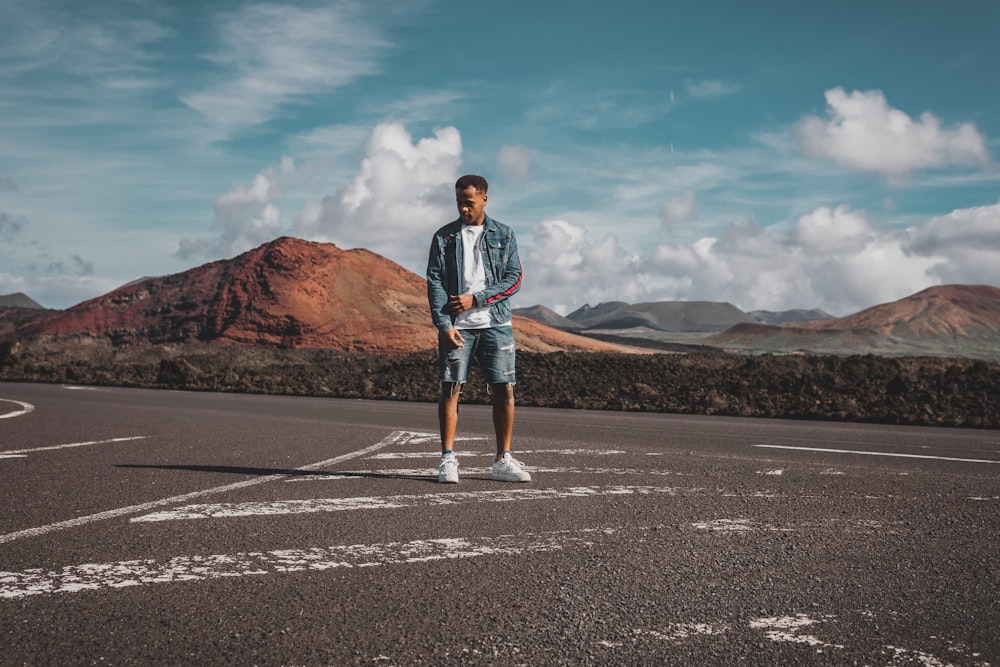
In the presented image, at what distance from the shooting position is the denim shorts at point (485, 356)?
5.94 meters

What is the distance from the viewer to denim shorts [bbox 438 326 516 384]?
5.94 metres

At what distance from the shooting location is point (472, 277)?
6.00 metres

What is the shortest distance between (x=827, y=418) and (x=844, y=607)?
36.5 feet

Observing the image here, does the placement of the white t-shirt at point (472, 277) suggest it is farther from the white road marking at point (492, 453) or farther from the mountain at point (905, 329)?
the mountain at point (905, 329)

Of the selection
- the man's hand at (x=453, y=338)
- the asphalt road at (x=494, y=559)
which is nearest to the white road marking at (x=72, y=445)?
the asphalt road at (x=494, y=559)

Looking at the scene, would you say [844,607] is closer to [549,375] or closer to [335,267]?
[549,375]

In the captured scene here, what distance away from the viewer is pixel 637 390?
659 inches

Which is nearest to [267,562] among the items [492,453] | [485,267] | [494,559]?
[494,559]

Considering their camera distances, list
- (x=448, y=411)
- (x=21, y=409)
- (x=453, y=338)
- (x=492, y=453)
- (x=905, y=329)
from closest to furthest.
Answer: (x=453, y=338) < (x=448, y=411) < (x=492, y=453) < (x=21, y=409) < (x=905, y=329)

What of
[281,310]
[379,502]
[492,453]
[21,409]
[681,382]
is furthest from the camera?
[281,310]

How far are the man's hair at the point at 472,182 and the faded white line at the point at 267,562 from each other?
2727 mm

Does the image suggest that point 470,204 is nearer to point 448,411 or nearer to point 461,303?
point 461,303

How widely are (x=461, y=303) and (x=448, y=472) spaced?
1249mm

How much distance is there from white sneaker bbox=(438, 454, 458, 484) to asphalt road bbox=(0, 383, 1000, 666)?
0.17 m
